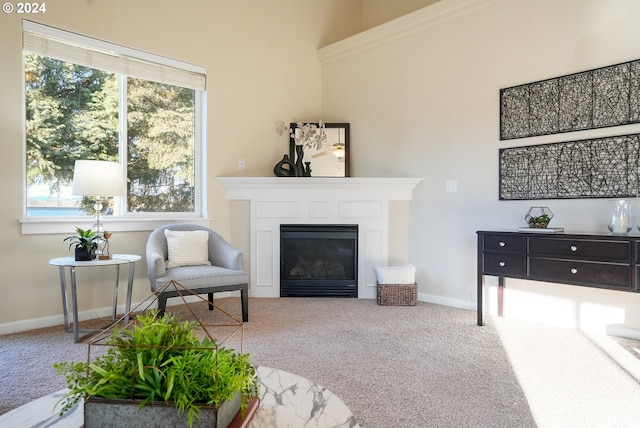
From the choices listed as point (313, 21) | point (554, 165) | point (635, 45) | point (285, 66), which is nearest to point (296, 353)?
point (554, 165)

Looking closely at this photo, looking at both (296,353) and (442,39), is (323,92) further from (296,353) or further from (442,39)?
(296,353)

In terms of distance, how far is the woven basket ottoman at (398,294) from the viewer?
400 centimetres

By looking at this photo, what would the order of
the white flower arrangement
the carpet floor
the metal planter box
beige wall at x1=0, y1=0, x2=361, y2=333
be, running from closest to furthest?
the metal planter box
the carpet floor
beige wall at x1=0, y1=0, x2=361, y2=333
the white flower arrangement

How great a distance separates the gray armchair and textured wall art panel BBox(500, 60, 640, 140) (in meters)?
2.56

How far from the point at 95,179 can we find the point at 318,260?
226 centimetres

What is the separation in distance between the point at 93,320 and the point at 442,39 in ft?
→ 13.3

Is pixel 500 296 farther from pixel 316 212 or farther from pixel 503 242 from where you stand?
pixel 316 212

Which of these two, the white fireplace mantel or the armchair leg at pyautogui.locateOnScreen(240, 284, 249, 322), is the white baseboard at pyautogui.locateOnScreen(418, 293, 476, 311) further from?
the armchair leg at pyautogui.locateOnScreen(240, 284, 249, 322)

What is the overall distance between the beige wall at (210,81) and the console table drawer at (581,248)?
2.88 m

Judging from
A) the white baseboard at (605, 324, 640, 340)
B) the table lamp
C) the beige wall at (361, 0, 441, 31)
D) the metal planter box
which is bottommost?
the white baseboard at (605, 324, 640, 340)

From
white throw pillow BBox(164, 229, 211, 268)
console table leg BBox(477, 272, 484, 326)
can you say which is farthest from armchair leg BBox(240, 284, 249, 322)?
console table leg BBox(477, 272, 484, 326)

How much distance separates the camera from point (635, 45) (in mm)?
2994

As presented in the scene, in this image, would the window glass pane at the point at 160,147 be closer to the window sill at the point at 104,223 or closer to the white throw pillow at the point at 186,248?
the window sill at the point at 104,223

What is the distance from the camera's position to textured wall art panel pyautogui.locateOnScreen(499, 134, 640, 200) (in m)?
3.03
